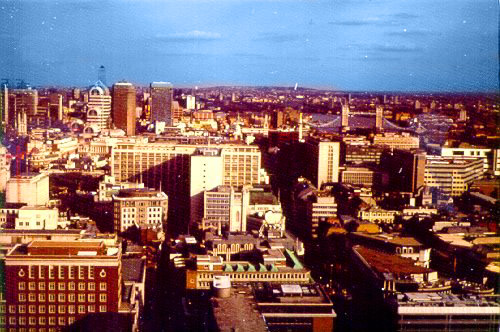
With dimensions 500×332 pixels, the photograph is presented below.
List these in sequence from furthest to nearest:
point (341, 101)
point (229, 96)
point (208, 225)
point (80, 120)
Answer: point (80, 120)
point (341, 101)
point (229, 96)
point (208, 225)

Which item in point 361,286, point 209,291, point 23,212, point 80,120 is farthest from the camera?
point 80,120

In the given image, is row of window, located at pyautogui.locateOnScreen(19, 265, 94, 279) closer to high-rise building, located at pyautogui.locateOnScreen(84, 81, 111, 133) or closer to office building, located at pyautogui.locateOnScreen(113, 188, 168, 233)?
office building, located at pyautogui.locateOnScreen(113, 188, 168, 233)

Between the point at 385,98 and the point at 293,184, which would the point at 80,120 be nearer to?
the point at 293,184

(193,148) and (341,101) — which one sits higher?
(341,101)

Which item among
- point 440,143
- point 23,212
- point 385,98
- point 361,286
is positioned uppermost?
point 385,98

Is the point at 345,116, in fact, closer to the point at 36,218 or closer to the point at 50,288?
the point at 36,218

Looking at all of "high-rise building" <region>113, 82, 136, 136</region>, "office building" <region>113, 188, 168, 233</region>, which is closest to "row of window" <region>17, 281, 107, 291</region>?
"office building" <region>113, 188, 168, 233</region>

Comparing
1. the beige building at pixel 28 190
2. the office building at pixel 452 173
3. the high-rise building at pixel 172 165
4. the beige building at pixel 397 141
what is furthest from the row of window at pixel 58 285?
the beige building at pixel 397 141

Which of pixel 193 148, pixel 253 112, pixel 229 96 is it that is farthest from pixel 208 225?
pixel 253 112
